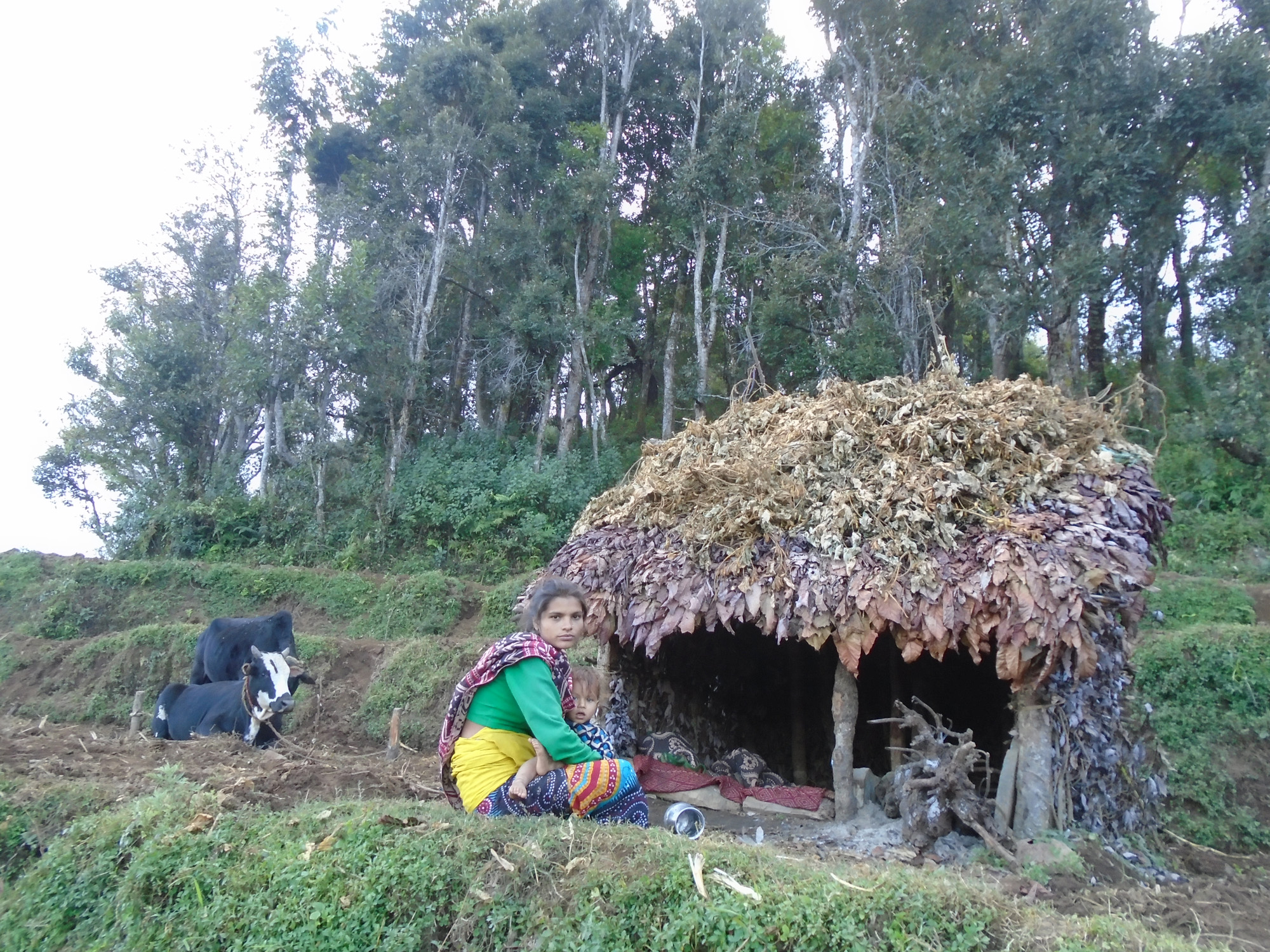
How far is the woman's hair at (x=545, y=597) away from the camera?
414 cm

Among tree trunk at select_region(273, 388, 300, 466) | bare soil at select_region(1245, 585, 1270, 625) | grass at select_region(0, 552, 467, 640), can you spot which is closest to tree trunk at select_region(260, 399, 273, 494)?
tree trunk at select_region(273, 388, 300, 466)

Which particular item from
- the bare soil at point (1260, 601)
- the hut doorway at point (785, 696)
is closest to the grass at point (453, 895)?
the hut doorway at point (785, 696)

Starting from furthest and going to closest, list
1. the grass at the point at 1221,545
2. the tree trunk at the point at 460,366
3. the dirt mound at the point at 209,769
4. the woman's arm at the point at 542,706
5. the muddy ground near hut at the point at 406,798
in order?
the tree trunk at the point at 460,366, the grass at the point at 1221,545, the dirt mound at the point at 209,769, the muddy ground near hut at the point at 406,798, the woman's arm at the point at 542,706

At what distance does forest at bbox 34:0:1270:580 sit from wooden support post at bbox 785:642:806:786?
7536 millimetres

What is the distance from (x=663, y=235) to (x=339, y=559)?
12.8 m

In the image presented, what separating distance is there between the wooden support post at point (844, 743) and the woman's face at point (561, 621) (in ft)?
10.0

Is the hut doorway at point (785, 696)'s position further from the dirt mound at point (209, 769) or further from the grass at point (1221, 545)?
the grass at point (1221, 545)

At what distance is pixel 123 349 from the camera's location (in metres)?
20.8

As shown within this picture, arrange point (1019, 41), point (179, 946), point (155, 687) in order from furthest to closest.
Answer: point (1019, 41), point (155, 687), point (179, 946)

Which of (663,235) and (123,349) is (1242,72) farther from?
(123,349)

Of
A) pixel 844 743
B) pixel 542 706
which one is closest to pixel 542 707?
pixel 542 706

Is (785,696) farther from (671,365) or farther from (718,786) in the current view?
(671,365)

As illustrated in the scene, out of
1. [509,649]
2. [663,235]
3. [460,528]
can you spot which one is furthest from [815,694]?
[663,235]

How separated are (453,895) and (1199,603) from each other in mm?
11876
